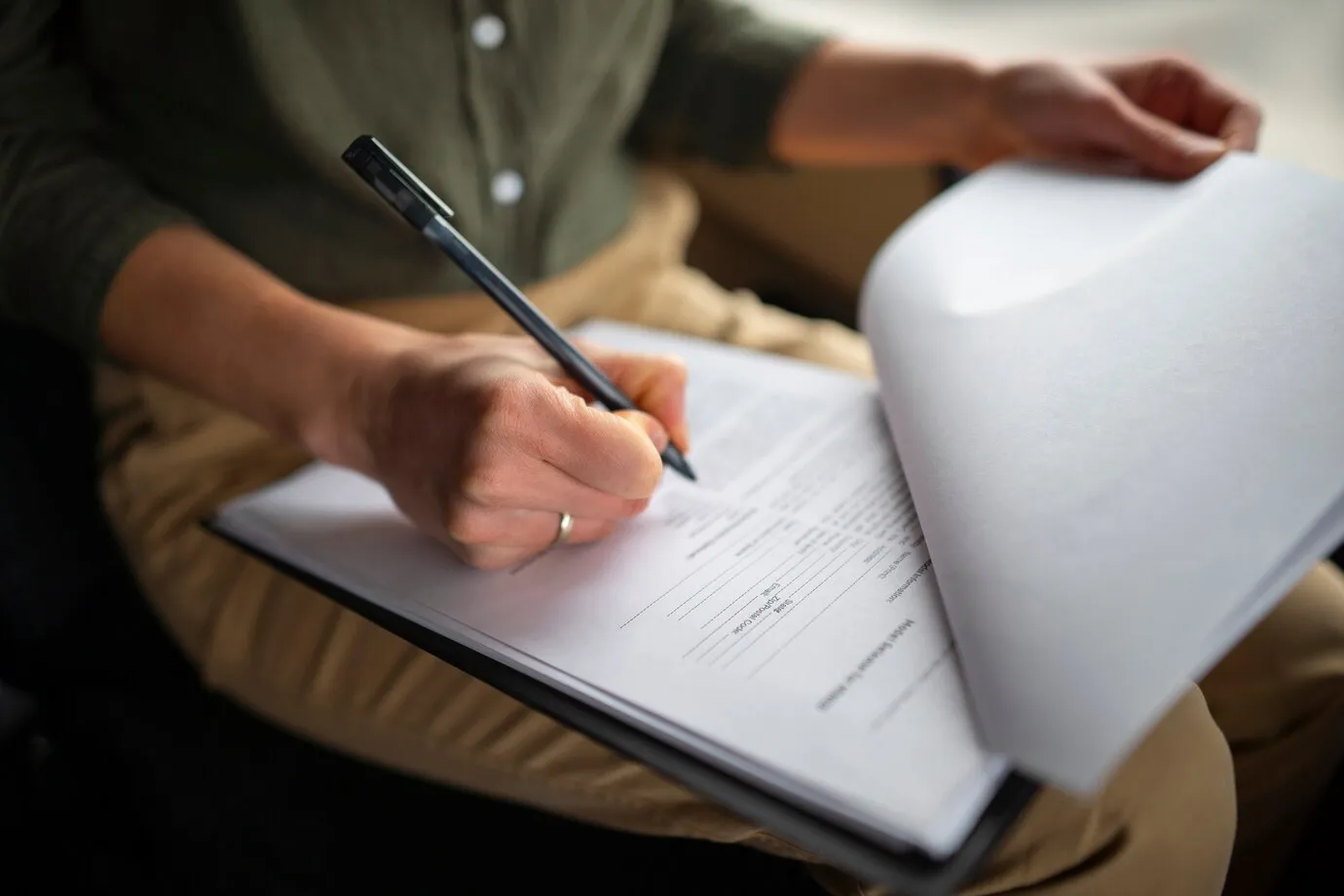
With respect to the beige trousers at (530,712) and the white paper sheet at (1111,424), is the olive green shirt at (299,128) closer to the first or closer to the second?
the beige trousers at (530,712)

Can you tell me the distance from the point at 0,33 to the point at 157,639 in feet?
1.21

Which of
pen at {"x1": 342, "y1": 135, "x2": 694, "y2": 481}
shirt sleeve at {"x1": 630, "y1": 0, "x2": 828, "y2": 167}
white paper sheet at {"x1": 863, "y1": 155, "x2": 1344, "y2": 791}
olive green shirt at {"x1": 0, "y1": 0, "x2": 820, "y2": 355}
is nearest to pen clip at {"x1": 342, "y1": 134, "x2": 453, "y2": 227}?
pen at {"x1": 342, "y1": 135, "x2": 694, "y2": 481}

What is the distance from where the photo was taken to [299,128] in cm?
54

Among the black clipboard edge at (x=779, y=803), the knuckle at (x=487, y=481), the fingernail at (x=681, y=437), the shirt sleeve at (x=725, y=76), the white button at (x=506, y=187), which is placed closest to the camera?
the black clipboard edge at (x=779, y=803)

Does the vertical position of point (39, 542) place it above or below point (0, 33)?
below

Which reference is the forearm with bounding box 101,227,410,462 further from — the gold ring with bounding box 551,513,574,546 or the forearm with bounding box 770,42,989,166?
the forearm with bounding box 770,42,989,166

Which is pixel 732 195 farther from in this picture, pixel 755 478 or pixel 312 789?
pixel 312 789

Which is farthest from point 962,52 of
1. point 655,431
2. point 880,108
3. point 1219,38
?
point 655,431

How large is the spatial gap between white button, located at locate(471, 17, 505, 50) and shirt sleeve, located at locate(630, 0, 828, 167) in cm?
23

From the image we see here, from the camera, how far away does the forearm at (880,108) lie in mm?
682

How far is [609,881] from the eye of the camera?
1.75ft

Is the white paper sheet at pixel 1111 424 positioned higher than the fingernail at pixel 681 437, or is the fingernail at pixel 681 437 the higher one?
the white paper sheet at pixel 1111 424

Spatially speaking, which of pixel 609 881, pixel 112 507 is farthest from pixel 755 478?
pixel 112 507

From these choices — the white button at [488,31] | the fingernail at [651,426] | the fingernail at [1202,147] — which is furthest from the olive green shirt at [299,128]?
the fingernail at [1202,147]
